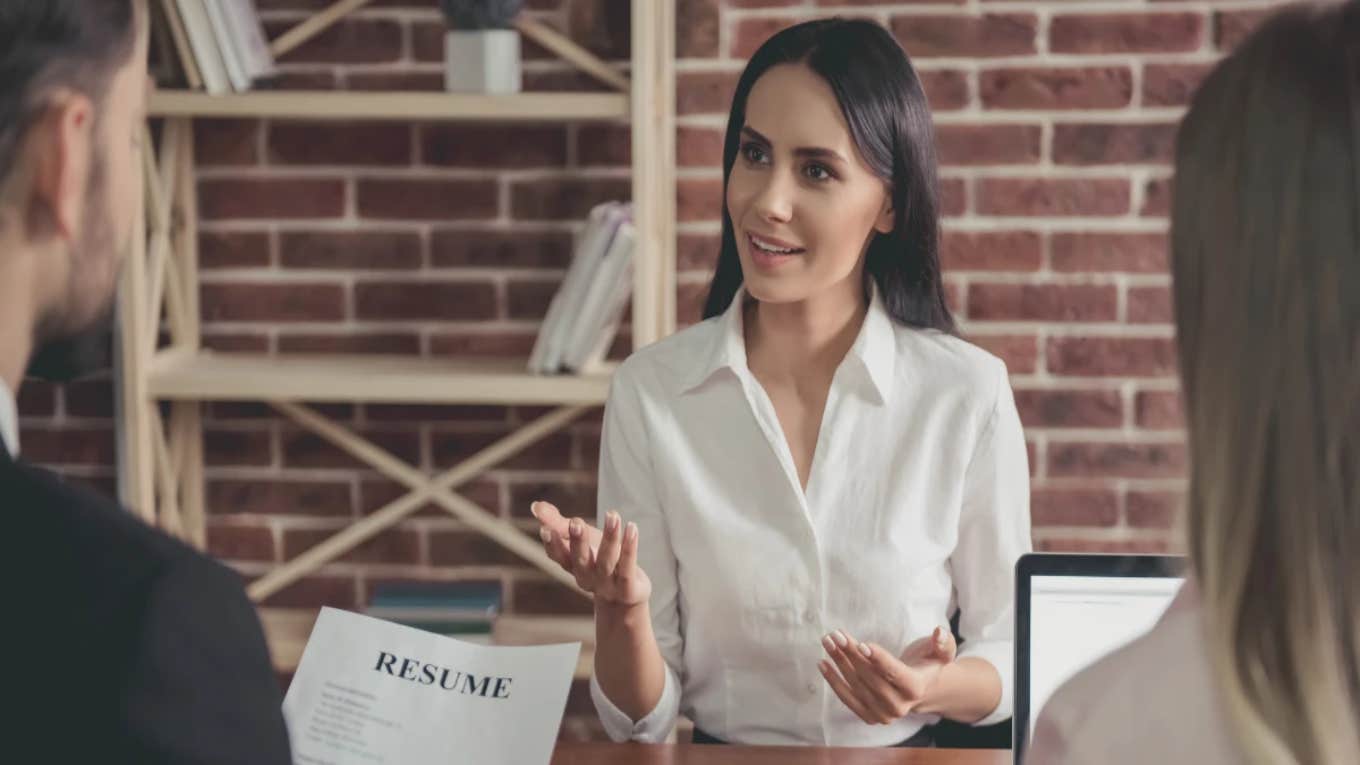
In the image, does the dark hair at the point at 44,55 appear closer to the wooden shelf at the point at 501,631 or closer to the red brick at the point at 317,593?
the wooden shelf at the point at 501,631

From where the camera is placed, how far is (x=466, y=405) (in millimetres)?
2377

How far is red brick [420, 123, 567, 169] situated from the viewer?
7.58 feet

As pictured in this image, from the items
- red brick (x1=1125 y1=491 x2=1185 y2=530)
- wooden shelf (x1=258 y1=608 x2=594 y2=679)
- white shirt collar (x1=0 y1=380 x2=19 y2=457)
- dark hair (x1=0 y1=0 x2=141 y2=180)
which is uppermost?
dark hair (x1=0 y1=0 x2=141 y2=180)

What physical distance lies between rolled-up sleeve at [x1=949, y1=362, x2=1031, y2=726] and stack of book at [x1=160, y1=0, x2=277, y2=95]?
123 cm

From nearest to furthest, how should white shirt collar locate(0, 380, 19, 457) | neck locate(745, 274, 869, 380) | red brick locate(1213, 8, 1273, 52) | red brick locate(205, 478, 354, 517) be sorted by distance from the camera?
white shirt collar locate(0, 380, 19, 457), neck locate(745, 274, 869, 380), red brick locate(1213, 8, 1273, 52), red brick locate(205, 478, 354, 517)

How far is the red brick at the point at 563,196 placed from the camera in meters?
2.31

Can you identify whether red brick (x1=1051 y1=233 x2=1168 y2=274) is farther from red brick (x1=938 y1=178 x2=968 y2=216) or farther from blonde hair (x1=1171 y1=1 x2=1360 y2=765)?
blonde hair (x1=1171 y1=1 x2=1360 y2=765)

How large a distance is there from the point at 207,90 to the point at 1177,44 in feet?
4.82

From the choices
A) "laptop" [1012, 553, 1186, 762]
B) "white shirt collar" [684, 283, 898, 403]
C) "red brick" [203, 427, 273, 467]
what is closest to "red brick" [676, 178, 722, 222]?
"white shirt collar" [684, 283, 898, 403]

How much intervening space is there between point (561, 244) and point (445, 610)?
0.62 meters

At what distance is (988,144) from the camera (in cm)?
225

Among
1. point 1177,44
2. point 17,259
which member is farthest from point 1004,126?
point 17,259

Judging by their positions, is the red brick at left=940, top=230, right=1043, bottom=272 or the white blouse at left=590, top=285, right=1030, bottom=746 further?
the red brick at left=940, top=230, right=1043, bottom=272

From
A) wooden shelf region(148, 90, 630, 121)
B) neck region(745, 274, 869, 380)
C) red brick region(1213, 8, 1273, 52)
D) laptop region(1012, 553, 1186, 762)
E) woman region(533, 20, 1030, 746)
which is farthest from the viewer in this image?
red brick region(1213, 8, 1273, 52)
